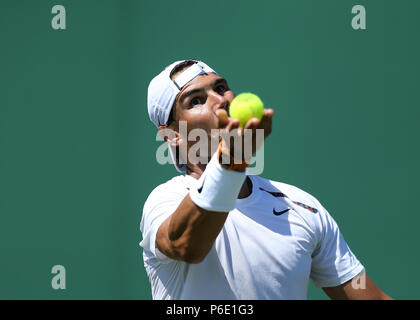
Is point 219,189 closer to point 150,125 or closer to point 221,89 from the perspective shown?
point 221,89

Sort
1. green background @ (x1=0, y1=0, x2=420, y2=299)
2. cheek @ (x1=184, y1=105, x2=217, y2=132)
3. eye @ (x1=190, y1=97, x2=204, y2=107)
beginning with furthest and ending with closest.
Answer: green background @ (x1=0, y1=0, x2=420, y2=299)
eye @ (x1=190, y1=97, x2=204, y2=107)
cheek @ (x1=184, y1=105, x2=217, y2=132)

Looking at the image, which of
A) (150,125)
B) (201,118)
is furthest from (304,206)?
(150,125)

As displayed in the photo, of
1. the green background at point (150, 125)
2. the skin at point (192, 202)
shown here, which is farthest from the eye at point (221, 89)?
the green background at point (150, 125)

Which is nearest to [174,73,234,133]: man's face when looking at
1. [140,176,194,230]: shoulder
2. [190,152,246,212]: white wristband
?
[140,176,194,230]: shoulder

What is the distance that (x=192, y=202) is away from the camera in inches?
73.8

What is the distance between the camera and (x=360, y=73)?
13.5 feet

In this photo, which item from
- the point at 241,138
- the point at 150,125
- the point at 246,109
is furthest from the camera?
the point at 150,125

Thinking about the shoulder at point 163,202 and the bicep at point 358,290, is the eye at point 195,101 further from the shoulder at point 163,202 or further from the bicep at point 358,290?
the bicep at point 358,290

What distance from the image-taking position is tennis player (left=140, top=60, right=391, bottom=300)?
1.87 meters

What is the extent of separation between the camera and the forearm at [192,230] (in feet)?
6.11

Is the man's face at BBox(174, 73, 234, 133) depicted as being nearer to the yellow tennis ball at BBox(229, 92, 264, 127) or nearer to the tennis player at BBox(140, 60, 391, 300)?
the tennis player at BBox(140, 60, 391, 300)

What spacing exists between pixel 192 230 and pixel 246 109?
40 cm
